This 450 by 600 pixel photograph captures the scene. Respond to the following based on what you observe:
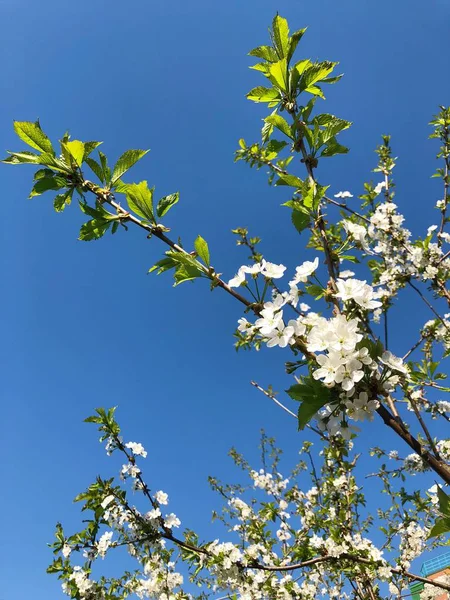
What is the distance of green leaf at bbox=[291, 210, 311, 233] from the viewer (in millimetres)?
1862

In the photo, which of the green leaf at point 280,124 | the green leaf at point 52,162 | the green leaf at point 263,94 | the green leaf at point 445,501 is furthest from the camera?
the green leaf at point 263,94

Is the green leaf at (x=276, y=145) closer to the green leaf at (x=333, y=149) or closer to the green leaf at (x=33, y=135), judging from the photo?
the green leaf at (x=333, y=149)

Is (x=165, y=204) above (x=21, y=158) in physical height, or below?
below

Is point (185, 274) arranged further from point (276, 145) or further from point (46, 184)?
point (276, 145)

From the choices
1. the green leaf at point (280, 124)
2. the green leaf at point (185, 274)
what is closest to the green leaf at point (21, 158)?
the green leaf at point (185, 274)

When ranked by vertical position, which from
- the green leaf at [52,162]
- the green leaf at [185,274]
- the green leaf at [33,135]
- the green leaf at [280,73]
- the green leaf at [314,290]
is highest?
the green leaf at [280,73]

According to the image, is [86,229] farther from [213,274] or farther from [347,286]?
[347,286]

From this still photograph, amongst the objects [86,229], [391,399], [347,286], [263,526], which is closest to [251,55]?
[86,229]

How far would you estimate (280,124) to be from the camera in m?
1.96

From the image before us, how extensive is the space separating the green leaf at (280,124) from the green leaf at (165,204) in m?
0.60

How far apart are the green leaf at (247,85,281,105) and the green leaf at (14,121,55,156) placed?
3.38ft

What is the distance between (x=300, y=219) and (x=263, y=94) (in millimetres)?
738

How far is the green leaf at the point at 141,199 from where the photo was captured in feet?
5.68

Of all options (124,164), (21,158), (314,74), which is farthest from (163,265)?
(314,74)
